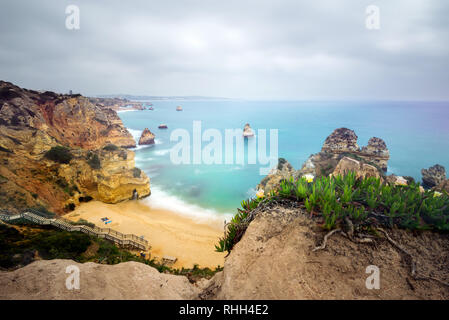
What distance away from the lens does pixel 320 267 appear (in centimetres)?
360

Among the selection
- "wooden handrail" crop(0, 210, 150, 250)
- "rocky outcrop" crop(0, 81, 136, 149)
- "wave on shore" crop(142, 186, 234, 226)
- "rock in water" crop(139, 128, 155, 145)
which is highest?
"rocky outcrop" crop(0, 81, 136, 149)

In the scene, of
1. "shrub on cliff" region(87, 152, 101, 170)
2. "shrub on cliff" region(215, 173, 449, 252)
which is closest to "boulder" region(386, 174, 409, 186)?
"shrub on cliff" region(215, 173, 449, 252)

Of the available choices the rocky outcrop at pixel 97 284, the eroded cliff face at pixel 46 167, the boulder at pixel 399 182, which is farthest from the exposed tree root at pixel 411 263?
the eroded cliff face at pixel 46 167

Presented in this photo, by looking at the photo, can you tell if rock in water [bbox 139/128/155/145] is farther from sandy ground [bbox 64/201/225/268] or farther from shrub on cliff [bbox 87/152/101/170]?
sandy ground [bbox 64/201/225/268]

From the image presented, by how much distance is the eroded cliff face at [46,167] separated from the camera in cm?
1641

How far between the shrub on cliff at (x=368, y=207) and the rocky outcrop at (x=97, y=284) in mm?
1475

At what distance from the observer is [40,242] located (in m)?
9.24

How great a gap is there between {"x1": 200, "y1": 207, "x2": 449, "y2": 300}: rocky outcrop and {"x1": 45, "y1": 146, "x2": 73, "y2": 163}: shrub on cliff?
73.8 ft

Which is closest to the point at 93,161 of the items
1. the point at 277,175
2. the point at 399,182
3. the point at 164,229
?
the point at 164,229

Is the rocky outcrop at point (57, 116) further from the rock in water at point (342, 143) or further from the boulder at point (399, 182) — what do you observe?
the rock in water at point (342, 143)

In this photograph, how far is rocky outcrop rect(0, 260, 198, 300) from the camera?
12.5ft

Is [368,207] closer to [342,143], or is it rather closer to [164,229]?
[164,229]
